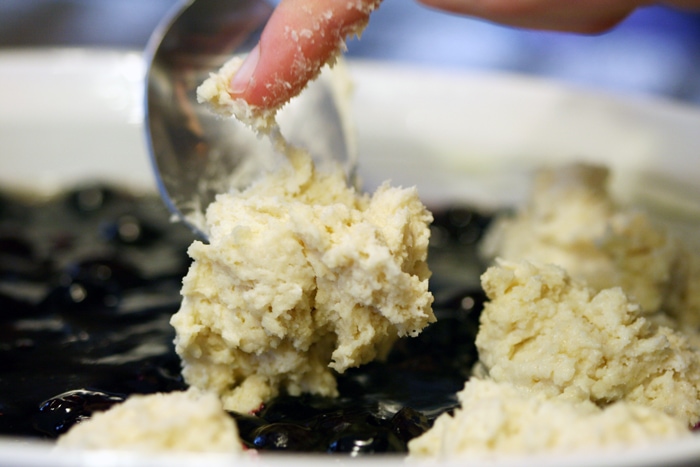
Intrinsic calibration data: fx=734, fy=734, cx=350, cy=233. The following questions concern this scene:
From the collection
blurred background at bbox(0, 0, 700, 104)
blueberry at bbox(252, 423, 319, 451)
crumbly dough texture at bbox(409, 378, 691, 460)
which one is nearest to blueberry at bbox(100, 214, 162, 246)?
blueberry at bbox(252, 423, 319, 451)

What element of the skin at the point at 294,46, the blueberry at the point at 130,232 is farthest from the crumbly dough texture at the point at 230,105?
the blueberry at the point at 130,232

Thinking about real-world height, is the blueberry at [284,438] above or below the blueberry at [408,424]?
above

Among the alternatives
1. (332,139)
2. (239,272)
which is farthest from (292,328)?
(332,139)

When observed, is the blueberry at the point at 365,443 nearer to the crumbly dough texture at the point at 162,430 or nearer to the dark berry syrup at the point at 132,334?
the dark berry syrup at the point at 132,334

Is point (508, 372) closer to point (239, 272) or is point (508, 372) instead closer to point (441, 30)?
point (239, 272)

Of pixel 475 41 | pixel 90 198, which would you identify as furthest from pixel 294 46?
pixel 475 41

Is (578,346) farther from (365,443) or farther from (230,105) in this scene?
(230,105)
